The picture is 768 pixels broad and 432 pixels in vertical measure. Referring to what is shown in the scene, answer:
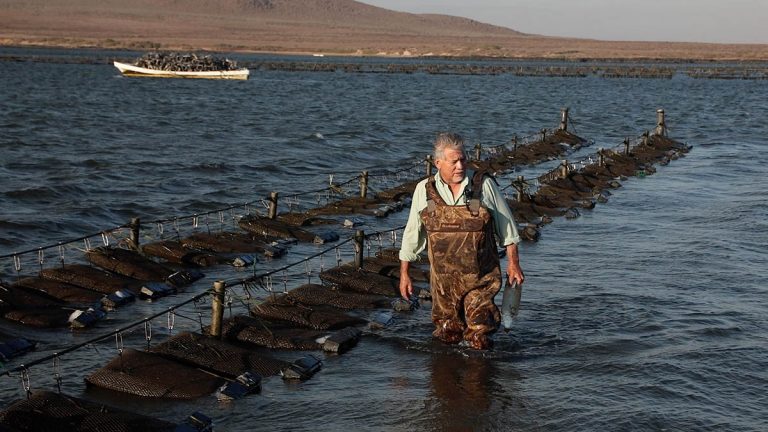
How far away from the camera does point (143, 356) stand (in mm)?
12344

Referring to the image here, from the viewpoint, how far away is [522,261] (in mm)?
19969

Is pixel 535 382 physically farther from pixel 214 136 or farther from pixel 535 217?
pixel 214 136

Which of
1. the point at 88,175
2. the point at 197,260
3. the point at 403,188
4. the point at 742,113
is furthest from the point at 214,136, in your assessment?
the point at 742,113

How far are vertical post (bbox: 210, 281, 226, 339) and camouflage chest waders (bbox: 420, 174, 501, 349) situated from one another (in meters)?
3.22

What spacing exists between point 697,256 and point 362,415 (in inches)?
438

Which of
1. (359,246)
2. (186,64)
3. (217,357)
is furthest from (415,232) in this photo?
(186,64)

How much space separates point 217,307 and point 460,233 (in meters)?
4.26

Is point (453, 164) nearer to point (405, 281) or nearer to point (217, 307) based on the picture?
point (405, 281)

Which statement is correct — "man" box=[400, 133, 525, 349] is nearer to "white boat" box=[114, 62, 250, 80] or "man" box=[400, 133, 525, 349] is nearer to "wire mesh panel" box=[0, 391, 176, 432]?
"wire mesh panel" box=[0, 391, 176, 432]

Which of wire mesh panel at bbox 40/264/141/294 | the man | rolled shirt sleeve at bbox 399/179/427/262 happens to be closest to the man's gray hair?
the man

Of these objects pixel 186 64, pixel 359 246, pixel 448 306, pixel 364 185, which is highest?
pixel 448 306

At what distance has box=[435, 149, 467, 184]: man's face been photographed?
9.96 metres

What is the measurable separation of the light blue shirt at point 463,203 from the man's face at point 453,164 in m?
0.12

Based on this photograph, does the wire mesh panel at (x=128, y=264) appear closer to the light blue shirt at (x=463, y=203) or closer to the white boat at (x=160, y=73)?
the light blue shirt at (x=463, y=203)
